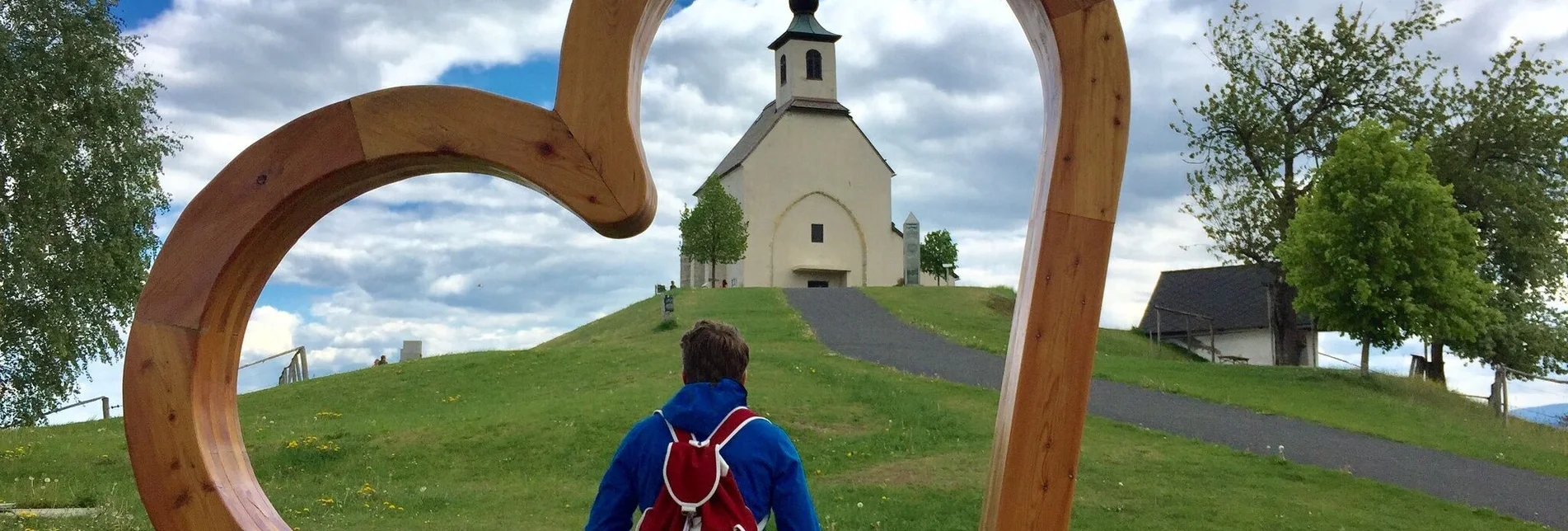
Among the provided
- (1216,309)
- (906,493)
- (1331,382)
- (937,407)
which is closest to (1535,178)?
(1331,382)

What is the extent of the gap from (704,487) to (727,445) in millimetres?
131

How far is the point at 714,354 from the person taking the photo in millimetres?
3354

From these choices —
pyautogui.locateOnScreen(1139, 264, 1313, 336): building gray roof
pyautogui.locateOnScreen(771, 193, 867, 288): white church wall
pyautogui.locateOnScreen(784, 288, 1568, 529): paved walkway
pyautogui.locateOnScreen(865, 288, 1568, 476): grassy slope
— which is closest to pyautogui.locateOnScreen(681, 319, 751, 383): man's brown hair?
pyautogui.locateOnScreen(784, 288, 1568, 529): paved walkway

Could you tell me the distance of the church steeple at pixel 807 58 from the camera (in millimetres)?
49562

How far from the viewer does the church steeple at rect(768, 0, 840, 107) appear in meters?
49.6

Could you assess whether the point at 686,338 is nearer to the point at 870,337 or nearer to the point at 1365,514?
the point at 1365,514

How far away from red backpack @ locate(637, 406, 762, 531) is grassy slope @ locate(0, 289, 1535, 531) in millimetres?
6774

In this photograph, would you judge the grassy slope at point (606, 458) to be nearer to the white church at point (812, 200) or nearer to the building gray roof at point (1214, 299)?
the building gray roof at point (1214, 299)

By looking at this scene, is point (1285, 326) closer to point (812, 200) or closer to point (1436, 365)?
point (1436, 365)

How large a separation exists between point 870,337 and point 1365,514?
13855 mm

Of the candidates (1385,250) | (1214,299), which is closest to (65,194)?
(1385,250)

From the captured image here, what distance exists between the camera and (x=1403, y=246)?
70.4 ft

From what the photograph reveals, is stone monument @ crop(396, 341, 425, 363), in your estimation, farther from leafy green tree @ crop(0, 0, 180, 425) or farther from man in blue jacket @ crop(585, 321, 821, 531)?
man in blue jacket @ crop(585, 321, 821, 531)

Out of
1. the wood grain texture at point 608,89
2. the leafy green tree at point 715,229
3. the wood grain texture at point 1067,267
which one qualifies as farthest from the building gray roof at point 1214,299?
the wood grain texture at point 608,89
